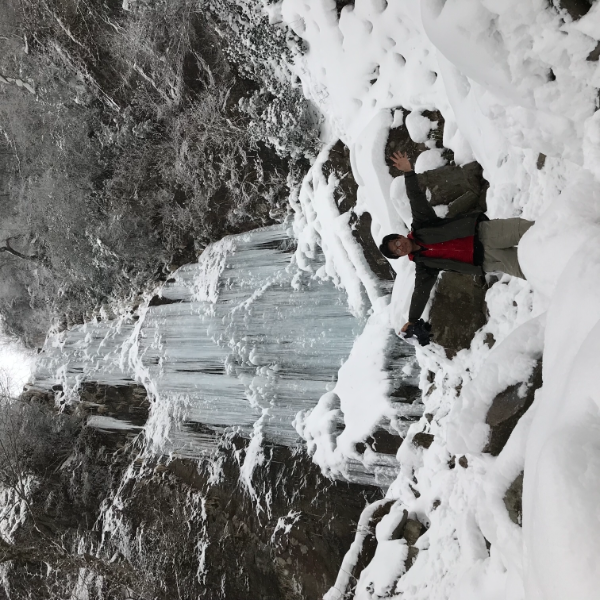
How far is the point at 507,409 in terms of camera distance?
2668 mm

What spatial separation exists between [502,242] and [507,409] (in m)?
1.00

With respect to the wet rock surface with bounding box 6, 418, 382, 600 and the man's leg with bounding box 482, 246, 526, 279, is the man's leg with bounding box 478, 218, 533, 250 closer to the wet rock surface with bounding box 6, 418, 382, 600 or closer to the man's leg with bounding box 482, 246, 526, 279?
the man's leg with bounding box 482, 246, 526, 279

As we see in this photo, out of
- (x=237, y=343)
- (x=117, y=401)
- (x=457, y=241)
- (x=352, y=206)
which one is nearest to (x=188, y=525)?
(x=237, y=343)

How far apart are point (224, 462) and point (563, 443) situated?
538 cm

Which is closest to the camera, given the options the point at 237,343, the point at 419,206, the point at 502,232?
the point at 502,232

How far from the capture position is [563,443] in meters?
1.58

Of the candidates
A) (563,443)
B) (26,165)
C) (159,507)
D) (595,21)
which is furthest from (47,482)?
(595,21)

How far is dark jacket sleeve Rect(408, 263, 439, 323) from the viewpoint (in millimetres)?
3447

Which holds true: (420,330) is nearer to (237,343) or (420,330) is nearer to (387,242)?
(387,242)

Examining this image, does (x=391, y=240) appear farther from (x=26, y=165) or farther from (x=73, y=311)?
(x=26, y=165)

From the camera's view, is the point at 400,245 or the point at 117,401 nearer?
the point at 400,245

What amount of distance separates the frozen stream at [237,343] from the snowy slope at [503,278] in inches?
19.3

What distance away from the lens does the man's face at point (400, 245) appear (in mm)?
3146

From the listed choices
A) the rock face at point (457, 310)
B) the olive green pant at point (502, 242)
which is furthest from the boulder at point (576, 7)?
the rock face at point (457, 310)
